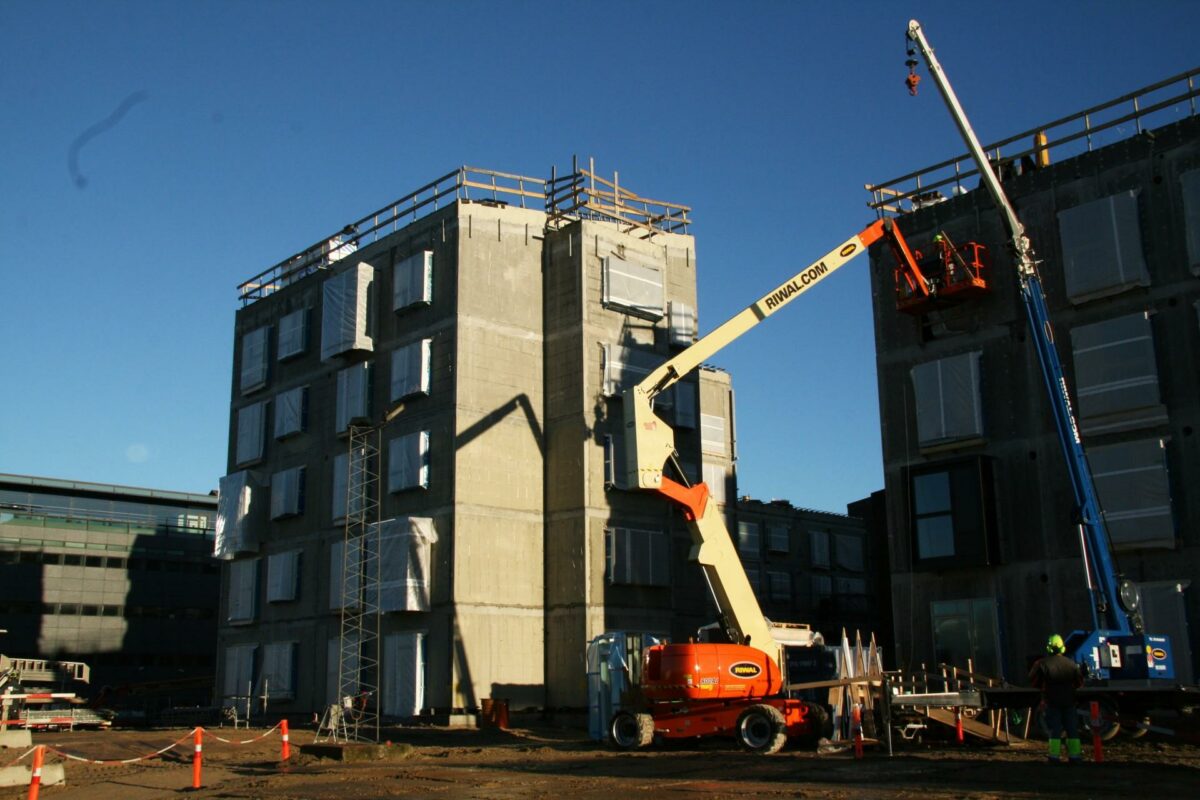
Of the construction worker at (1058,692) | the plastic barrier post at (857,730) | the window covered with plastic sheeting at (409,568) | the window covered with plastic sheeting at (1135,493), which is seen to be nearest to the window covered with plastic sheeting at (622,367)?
the window covered with plastic sheeting at (409,568)

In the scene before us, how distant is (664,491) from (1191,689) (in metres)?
11.9

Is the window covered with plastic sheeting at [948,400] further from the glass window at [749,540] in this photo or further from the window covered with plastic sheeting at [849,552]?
the window covered with plastic sheeting at [849,552]

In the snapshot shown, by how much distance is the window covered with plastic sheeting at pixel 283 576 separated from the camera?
47.6 meters

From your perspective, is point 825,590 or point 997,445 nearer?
point 997,445

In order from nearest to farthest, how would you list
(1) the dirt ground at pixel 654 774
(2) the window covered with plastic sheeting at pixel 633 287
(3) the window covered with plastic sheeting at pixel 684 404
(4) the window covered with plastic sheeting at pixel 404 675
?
(1) the dirt ground at pixel 654 774
(4) the window covered with plastic sheeting at pixel 404 675
(2) the window covered with plastic sheeting at pixel 633 287
(3) the window covered with plastic sheeting at pixel 684 404

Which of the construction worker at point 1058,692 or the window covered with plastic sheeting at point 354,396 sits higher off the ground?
the window covered with plastic sheeting at point 354,396

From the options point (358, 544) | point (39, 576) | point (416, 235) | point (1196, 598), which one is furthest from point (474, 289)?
point (39, 576)

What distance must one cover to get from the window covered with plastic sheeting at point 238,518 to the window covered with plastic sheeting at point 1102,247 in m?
33.1

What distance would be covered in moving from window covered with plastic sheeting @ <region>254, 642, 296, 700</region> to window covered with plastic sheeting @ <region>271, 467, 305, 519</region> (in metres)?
5.13

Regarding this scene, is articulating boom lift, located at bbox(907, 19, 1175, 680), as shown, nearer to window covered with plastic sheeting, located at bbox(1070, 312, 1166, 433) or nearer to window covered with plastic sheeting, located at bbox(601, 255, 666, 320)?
window covered with plastic sheeting, located at bbox(1070, 312, 1166, 433)

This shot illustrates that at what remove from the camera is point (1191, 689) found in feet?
75.6

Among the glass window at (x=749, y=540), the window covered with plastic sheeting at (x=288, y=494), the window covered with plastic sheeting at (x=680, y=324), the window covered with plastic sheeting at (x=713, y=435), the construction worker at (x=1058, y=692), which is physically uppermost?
the window covered with plastic sheeting at (x=680, y=324)

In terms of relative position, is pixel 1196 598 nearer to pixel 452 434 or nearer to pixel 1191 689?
pixel 1191 689

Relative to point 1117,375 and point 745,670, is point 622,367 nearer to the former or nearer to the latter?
point 745,670
